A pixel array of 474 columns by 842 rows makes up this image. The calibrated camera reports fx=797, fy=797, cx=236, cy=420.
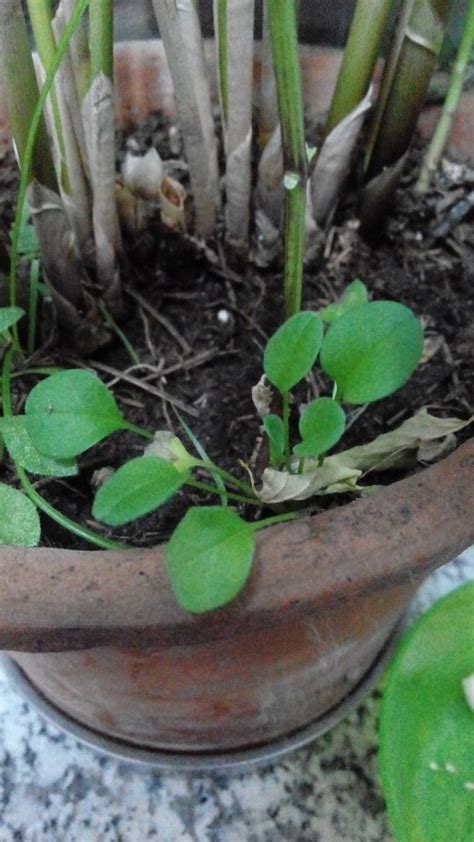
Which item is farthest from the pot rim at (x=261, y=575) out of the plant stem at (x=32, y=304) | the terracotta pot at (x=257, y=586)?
the plant stem at (x=32, y=304)

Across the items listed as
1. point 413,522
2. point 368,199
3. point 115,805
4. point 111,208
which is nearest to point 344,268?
point 368,199

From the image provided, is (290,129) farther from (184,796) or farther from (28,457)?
(184,796)

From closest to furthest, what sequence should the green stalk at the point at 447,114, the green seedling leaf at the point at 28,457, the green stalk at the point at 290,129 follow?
the green stalk at the point at 290,129
the green seedling leaf at the point at 28,457
the green stalk at the point at 447,114

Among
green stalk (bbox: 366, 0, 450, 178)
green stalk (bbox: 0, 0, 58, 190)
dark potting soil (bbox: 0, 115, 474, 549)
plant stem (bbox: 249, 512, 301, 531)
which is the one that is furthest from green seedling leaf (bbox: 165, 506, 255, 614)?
green stalk (bbox: 366, 0, 450, 178)

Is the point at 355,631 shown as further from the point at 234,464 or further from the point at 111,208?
the point at 111,208

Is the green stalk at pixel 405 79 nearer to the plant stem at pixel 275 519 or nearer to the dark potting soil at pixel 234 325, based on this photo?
the dark potting soil at pixel 234 325
